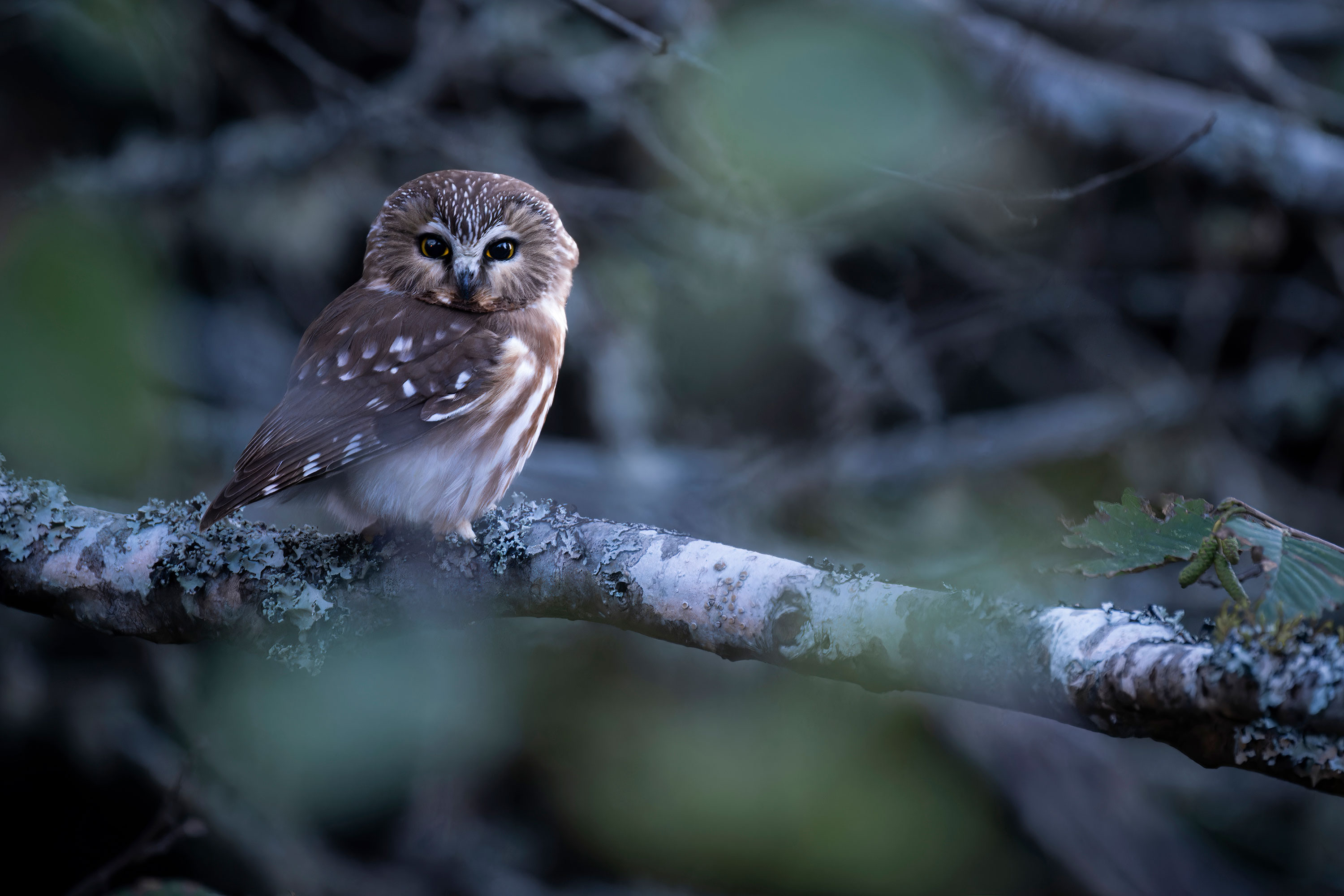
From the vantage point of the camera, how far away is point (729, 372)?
4.96m

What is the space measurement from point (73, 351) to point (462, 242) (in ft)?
3.47

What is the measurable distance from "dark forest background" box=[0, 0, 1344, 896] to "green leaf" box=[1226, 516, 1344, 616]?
5.15 feet

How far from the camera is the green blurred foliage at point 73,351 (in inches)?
73.5

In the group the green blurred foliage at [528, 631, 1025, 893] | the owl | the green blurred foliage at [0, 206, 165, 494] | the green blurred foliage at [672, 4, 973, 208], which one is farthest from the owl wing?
the green blurred foliage at [528, 631, 1025, 893]

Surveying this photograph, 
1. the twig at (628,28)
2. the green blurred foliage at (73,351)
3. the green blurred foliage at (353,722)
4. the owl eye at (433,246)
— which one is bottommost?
the green blurred foliage at (353,722)

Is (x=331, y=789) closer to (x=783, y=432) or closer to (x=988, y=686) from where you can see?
(x=988, y=686)

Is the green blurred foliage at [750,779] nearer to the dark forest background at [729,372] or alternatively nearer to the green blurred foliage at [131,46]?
the dark forest background at [729,372]

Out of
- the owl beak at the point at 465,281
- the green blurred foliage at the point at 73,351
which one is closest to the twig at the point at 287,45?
the owl beak at the point at 465,281

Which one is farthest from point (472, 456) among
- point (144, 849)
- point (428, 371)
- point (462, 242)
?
point (144, 849)

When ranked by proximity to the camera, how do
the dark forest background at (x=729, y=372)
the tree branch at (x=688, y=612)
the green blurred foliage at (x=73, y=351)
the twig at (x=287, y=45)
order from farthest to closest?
the twig at (x=287, y=45) < the dark forest background at (x=729, y=372) < the green blurred foliage at (x=73, y=351) < the tree branch at (x=688, y=612)

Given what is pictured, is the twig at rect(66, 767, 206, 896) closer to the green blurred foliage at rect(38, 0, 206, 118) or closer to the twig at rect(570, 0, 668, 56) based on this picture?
the twig at rect(570, 0, 668, 56)

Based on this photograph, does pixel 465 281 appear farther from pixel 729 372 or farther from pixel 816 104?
pixel 729 372

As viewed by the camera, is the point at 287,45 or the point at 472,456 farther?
the point at 287,45

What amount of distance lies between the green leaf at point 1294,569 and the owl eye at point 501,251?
2.02 meters
